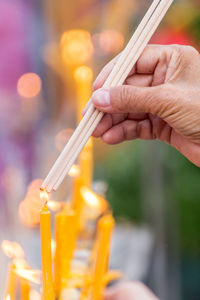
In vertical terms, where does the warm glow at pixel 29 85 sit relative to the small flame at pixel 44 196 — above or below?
above

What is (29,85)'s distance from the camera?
0.90m

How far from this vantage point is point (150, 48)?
447mm

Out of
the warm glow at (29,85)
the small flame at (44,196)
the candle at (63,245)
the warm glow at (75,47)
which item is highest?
the warm glow at (75,47)

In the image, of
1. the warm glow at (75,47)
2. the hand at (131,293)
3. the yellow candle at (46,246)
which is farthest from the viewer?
the warm glow at (75,47)

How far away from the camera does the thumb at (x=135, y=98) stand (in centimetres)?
39

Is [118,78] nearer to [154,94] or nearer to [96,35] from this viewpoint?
[154,94]

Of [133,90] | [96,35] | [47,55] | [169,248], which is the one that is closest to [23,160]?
[47,55]

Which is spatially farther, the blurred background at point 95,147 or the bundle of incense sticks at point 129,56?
the blurred background at point 95,147

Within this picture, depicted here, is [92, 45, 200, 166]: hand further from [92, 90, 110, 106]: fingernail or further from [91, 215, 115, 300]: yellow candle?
[91, 215, 115, 300]: yellow candle

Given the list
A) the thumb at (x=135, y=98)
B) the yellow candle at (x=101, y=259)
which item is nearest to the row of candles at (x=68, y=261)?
the yellow candle at (x=101, y=259)

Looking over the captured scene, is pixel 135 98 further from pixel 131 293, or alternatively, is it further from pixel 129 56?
pixel 131 293

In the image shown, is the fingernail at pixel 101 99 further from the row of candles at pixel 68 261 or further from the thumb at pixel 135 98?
the row of candles at pixel 68 261

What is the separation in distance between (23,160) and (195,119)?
53 centimetres

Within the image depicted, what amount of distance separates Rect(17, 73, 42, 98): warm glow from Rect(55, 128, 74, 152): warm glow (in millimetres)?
124
